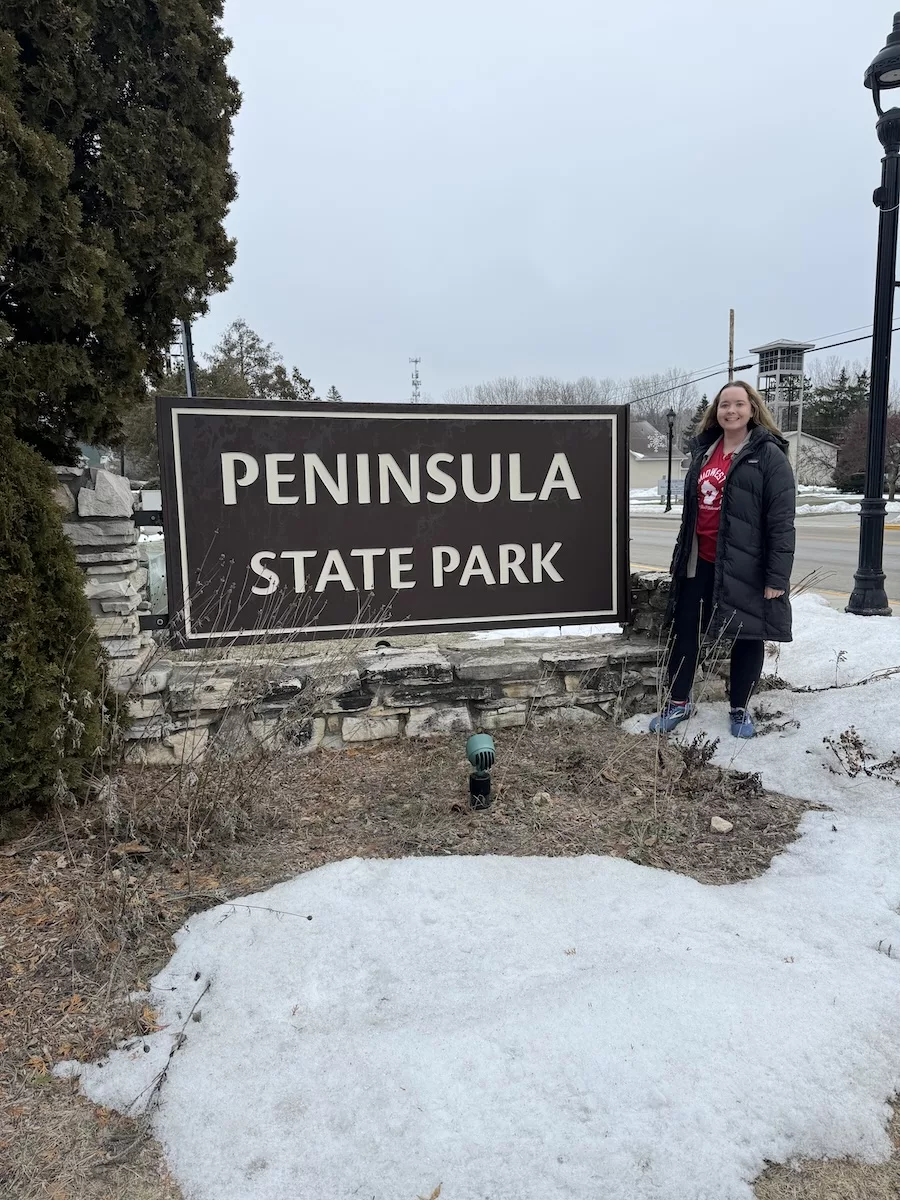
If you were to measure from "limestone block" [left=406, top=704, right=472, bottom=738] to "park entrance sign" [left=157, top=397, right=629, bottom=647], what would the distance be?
1.39ft

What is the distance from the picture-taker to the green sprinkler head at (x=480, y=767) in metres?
3.03

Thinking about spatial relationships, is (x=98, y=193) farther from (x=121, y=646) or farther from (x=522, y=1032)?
(x=522, y=1032)

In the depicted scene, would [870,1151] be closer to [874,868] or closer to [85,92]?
[874,868]

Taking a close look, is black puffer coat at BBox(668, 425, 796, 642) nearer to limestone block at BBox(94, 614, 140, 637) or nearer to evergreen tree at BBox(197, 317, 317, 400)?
limestone block at BBox(94, 614, 140, 637)

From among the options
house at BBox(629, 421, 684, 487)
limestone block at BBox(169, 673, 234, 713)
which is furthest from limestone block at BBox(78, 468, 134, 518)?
house at BBox(629, 421, 684, 487)

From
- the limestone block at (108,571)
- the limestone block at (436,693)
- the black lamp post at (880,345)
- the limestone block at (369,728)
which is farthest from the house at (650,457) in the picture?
the limestone block at (108,571)

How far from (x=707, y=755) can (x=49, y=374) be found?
3.17 meters

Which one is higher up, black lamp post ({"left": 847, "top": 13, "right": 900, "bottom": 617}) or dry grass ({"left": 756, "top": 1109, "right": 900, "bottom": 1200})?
black lamp post ({"left": 847, "top": 13, "right": 900, "bottom": 617})

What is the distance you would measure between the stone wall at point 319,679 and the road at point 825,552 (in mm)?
5021

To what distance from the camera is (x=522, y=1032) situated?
1.91m

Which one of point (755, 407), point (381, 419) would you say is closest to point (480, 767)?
point (381, 419)

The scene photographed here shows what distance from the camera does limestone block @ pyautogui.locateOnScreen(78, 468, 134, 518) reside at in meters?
3.29

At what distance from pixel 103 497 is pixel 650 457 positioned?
69107 millimetres

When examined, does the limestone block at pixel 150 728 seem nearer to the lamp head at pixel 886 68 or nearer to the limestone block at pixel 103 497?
the limestone block at pixel 103 497
